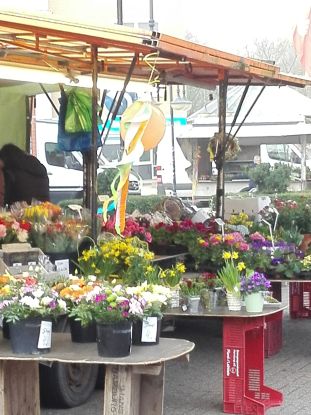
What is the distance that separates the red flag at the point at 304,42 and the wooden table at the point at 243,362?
8.76 m

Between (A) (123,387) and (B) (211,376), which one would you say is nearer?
(A) (123,387)

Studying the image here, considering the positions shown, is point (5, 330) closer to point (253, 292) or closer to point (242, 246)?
point (253, 292)

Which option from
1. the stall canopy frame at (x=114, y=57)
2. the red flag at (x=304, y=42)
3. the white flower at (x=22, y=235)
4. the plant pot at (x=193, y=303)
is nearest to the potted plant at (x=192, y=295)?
the plant pot at (x=193, y=303)

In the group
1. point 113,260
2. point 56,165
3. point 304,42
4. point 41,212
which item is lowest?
point 113,260

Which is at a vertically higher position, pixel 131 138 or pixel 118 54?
pixel 118 54

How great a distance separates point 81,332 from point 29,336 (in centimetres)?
40

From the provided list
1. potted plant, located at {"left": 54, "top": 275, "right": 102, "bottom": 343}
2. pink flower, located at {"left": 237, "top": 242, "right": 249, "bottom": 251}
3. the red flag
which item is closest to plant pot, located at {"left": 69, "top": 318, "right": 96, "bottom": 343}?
potted plant, located at {"left": 54, "top": 275, "right": 102, "bottom": 343}

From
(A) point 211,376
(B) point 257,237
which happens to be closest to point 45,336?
(A) point 211,376

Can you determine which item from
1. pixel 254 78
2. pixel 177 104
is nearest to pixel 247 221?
pixel 254 78

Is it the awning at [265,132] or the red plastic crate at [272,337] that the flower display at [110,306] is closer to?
the red plastic crate at [272,337]

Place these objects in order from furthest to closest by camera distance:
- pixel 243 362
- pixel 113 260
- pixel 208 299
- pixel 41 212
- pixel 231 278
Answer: pixel 41 212 → pixel 113 260 → pixel 208 299 → pixel 231 278 → pixel 243 362

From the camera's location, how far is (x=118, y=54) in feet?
28.3

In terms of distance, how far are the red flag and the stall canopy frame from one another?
4.77 m

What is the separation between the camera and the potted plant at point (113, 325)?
17.3 ft
